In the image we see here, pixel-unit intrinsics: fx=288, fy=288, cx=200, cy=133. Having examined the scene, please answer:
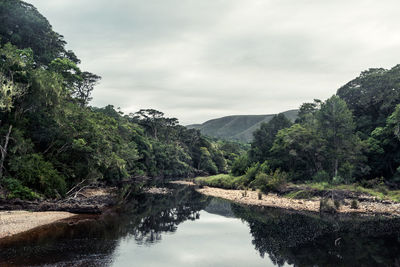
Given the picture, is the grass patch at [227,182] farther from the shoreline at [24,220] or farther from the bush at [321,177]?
the shoreline at [24,220]

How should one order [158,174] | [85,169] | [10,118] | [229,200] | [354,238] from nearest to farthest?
1. [354,238]
2. [10,118]
3. [85,169]
4. [229,200]
5. [158,174]

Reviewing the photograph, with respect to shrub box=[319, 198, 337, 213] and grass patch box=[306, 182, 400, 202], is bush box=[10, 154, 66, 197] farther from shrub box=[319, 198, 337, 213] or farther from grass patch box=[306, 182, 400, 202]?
grass patch box=[306, 182, 400, 202]

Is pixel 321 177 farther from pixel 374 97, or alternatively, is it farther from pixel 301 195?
pixel 374 97

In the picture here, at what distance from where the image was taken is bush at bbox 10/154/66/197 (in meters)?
29.8

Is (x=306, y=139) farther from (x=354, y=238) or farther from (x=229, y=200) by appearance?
(x=354, y=238)

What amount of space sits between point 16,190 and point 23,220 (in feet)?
22.2

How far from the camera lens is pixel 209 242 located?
22.9 meters

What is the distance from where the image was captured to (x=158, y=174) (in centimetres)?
9500

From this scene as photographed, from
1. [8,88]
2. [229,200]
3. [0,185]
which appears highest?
[8,88]

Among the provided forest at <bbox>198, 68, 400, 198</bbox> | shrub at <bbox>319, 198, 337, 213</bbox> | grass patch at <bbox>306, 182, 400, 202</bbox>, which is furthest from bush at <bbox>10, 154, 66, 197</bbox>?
grass patch at <bbox>306, 182, 400, 202</bbox>

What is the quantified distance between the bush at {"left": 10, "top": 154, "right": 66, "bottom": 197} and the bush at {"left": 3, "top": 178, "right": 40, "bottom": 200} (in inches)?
31.7

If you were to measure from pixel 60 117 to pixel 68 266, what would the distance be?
24.1 meters

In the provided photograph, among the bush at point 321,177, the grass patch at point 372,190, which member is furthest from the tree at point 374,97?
the grass patch at point 372,190

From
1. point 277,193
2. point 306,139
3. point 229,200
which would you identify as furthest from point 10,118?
point 306,139
